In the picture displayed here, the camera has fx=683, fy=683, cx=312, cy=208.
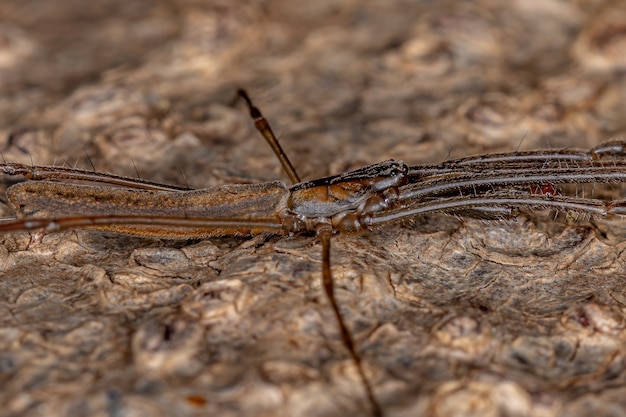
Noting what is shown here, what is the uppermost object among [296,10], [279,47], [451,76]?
[296,10]

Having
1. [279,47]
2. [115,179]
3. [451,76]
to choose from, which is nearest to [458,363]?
[115,179]

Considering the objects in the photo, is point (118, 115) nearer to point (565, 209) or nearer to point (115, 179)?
point (115, 179)

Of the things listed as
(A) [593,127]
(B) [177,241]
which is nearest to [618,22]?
(A) [593,127]

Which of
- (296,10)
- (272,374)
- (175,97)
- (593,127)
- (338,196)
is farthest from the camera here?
(296,10)

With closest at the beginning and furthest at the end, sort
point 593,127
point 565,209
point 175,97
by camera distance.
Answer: point 565,209
point 593,127
point 175,97

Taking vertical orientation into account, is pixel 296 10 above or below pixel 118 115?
above

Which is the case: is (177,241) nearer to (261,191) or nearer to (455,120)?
(261,191)

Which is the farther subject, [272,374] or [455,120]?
[455,120]
